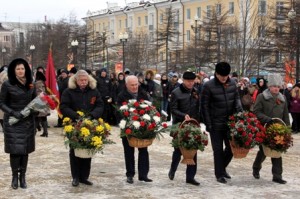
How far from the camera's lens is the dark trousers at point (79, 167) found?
24.9ft

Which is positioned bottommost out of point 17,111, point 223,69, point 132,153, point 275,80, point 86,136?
point 132,153

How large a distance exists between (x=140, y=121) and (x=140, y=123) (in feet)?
0.29

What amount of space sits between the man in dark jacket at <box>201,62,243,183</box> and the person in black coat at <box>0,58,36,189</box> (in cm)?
265

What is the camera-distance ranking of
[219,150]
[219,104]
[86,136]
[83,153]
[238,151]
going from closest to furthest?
1. [86,136]
2. [83,153]
3. [238,151]
4. [219,104]
5. [219,150]

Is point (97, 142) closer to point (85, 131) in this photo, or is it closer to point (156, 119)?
point (85, 131)

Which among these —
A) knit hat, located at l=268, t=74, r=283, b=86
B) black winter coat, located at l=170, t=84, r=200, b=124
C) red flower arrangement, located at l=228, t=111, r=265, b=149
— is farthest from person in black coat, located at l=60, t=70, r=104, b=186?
knit hat, located at l=268, t=74, r=283, b=86

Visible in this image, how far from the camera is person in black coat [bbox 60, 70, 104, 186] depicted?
24.8 ft

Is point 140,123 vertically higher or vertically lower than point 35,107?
lower

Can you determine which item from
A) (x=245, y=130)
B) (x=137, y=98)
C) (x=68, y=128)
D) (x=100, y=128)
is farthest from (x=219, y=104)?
(x=68, y=128)

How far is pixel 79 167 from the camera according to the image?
7.74 metres

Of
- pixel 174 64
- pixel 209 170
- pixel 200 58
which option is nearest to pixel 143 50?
pixel 174 64

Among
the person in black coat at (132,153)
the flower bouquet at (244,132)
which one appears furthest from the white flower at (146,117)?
the flower bouquet at (244,132)

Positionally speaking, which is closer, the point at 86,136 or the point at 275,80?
the point at 86,136

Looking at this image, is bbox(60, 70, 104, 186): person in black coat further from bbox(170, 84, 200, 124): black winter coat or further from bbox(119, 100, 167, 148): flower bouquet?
bbox(170, 84, 200, 124): black winter coat
